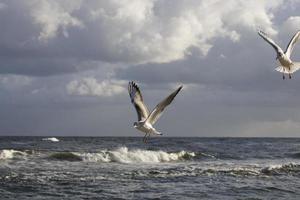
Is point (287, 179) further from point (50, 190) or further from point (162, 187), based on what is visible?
point (50, 190)

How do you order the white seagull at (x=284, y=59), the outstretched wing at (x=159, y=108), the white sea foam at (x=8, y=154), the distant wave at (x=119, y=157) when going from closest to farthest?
the outstretched wing at (x=159, y=108) → the white seagull at (x=284, y=59) → the distant wave at (x=119, y=157) → the white sea foam at (x=8, y=154)

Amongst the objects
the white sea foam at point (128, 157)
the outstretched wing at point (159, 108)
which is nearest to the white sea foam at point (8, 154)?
the white sea foam at point (128, 157)

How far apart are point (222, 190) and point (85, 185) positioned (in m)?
4.44

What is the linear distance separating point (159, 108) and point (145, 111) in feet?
3.21

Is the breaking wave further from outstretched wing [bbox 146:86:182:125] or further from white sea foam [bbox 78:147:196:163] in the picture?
outstretched wing [bbox 146:86:182:125]

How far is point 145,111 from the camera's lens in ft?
31.5

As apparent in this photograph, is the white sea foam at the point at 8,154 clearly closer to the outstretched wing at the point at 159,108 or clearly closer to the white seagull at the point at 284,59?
the white seagull at the point at 284,59

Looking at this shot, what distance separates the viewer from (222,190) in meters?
19.3

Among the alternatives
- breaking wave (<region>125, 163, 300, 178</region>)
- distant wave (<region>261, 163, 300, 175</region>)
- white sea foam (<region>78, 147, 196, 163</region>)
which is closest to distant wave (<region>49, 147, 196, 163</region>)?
white sea foam (<region>78, 147, 196, 163</region>)

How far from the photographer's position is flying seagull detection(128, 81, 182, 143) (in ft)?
27.8

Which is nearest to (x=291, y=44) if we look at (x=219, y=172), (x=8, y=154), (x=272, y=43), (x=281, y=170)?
(x=272, y=43)

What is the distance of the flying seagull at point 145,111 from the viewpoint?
27.8 feet

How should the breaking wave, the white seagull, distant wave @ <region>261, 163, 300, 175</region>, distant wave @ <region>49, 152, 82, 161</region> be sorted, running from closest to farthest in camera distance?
the white seagull
the breaking wave
distant wave @ <region>261, 163, 300, 175</region>
distant wave @ <region>49, 152, 82, 161</region>

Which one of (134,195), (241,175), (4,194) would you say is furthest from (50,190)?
(241,175)
